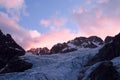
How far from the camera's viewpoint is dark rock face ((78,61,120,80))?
55681mm

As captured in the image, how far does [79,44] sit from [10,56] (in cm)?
4005

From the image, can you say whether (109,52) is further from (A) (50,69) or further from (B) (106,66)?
(B) (106,66)

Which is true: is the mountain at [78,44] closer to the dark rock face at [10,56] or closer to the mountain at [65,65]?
the dark rock face at [10,56]

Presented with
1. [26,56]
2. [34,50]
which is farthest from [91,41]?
[26,56]

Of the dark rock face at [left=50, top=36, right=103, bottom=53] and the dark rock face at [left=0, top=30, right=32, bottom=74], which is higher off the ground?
the dark rock face at [left=50, top=36, right=103, bottom=53]

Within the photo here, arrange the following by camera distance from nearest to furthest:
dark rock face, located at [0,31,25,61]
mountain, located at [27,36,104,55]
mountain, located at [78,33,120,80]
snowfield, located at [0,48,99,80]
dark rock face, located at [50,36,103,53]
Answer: mountain, located at [78,33,120,80]
snowfield, located at [0,48,99,80]
dark rock face, located at [0,31,25,61]
mountain, located at [27,36,104,55]
dark rock face, located at [50,36,103,53]

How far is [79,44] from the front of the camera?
124812mm

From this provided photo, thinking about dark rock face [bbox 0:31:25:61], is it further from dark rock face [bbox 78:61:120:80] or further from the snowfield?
dark rock face [bbox 78:61:120:80]

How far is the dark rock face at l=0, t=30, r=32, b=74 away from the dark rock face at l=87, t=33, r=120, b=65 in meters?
15.6

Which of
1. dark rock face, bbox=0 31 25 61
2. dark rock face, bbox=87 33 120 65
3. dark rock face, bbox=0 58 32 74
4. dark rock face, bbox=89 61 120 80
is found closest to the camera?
dark rock face, bbox=89 61 120 80

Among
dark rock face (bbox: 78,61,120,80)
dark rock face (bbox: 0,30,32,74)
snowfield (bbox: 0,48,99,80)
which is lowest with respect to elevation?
dark rock face (bbox: 78,61,120,80)

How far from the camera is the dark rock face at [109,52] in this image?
2862 inches

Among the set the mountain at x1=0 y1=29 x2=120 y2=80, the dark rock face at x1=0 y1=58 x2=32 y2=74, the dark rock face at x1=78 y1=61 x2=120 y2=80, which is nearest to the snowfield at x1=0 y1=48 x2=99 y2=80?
the mountain at x1=0 y1=29 x2=120 y2=80

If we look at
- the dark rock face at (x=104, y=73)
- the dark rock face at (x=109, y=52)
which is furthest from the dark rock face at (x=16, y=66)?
the dark rock face at (x=104, y=73)
